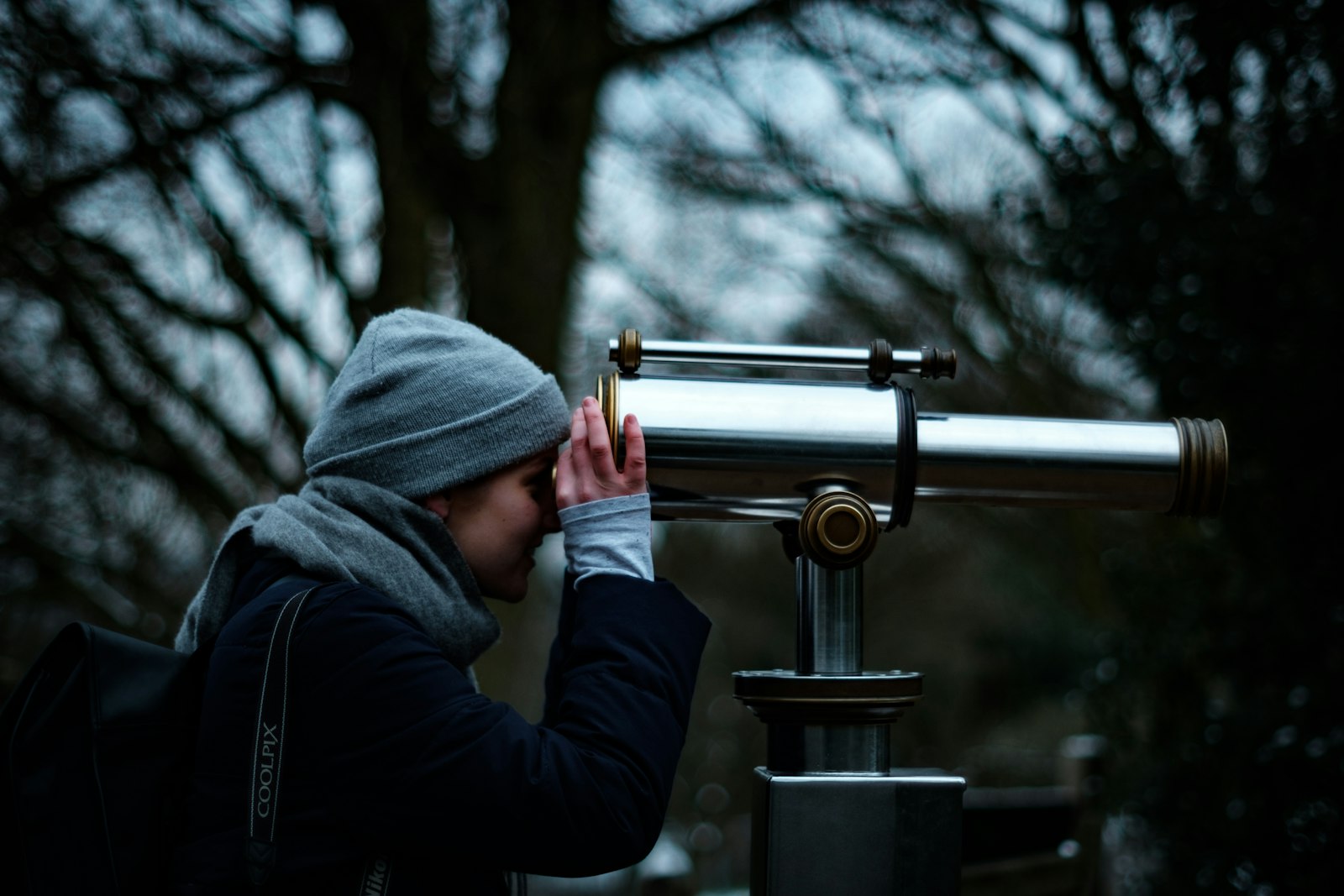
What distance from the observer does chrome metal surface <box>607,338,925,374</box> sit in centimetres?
149

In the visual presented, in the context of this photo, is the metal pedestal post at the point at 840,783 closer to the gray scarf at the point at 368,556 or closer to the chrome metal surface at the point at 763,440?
the chrome metal surface at the point at 763,440

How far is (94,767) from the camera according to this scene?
122cm

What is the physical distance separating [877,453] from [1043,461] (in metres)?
0.22

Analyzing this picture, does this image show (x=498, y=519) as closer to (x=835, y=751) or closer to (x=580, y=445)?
(x=580, y=445)

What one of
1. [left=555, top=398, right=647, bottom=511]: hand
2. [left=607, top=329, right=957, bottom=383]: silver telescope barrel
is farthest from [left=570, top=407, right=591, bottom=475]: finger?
[left=607, top=329, right=957, bottom=383]: silver telescope barrel

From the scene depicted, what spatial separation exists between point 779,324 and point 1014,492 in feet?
18.1

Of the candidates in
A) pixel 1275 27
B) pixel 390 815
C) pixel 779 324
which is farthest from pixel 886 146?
pixel 390 815

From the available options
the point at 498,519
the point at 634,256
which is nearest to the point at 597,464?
the point at 498,519

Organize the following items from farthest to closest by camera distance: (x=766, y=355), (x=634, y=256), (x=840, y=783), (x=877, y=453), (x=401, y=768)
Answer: (x=634, y=256)
(x=766, y=355)
(x=877, y=453)
(x=840, y=783)
(x=401, y=768)

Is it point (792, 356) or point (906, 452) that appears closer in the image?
point (906, 452)

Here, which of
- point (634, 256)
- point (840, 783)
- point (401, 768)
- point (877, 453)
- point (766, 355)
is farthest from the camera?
point (634, 256)

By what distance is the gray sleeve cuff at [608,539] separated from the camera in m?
1.37

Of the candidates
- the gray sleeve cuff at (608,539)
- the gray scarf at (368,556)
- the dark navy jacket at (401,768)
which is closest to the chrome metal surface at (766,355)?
the gray sleeve cuff at (608,539)

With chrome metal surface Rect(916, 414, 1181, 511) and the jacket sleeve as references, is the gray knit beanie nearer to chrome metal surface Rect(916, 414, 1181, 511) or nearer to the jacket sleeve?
the jacket sleeve
